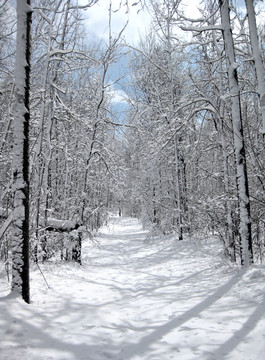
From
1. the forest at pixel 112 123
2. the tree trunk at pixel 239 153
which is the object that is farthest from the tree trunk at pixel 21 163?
the tree trunk at pixel 239 153

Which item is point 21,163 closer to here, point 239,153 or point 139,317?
point 139,317

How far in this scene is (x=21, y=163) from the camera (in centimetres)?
449

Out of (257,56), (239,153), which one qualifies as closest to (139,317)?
(239,153)

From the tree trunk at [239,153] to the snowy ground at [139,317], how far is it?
709mm

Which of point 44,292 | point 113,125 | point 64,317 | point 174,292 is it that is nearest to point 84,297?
point 44,292

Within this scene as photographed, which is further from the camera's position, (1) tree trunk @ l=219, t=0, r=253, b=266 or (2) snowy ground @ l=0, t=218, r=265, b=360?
(1) tree trunk @ l=219, t=0, r=253, b=266

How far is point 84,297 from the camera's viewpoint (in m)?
5.34

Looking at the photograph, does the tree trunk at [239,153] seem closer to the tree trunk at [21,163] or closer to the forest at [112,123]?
the forest at [112,123]

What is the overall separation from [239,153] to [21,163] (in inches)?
194

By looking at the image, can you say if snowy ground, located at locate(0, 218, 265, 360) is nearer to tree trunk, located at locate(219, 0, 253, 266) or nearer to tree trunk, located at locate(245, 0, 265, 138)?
tree trunk, located at locate(219, 0, 253, 266)

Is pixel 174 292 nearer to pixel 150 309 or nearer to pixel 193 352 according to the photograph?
pixel 150 309

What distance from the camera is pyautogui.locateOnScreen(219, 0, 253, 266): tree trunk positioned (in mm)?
6205

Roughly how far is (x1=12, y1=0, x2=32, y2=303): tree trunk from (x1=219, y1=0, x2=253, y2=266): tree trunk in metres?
4.34

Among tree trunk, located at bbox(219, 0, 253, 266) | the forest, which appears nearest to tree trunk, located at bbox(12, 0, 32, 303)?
the forest
